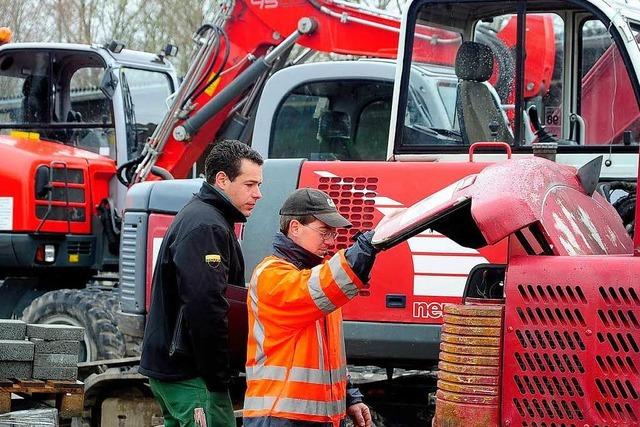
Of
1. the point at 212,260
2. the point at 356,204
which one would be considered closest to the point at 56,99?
the point at 356,204

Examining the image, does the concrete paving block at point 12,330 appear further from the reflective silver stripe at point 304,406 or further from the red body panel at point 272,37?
the red body panel at point 272,37

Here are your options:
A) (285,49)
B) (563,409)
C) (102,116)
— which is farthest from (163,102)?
(563,409)

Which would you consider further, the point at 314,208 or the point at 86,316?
the point at 86,316

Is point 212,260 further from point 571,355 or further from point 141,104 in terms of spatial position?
point 141,104

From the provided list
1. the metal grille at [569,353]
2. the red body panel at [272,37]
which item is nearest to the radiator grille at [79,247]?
the red body panel at [272,37]

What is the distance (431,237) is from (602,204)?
5.08ft

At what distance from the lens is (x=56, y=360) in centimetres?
740

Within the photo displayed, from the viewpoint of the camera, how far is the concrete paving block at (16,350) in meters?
7.22

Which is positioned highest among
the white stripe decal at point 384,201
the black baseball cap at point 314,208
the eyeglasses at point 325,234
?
the white stripe decal at point 384,201

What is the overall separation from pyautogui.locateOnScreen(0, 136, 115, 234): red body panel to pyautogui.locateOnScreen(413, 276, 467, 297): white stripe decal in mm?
5788

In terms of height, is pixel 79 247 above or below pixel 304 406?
→ above

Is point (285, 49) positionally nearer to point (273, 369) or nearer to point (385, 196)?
point (385, 196)

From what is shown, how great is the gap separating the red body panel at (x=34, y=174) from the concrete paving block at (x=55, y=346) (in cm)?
428

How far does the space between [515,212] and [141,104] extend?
8.67 meters
